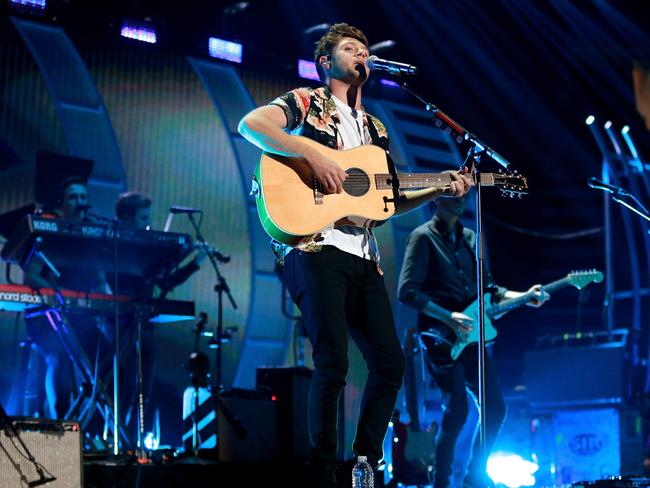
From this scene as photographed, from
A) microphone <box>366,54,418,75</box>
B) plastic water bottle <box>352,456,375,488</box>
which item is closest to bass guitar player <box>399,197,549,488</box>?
plastic water bottle <box>352,456,375,488</box>

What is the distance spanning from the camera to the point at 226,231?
29.7ft

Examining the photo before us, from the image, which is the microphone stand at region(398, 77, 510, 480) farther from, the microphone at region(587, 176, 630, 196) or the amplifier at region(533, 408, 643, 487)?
the amplifier at region(533, 408, 643, 487)

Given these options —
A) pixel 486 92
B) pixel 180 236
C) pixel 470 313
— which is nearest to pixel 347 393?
pixel 470 313

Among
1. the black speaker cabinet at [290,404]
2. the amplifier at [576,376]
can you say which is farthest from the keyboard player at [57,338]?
the amplifier at [576,376]

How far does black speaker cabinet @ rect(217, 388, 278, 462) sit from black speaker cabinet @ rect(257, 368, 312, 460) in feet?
0.20

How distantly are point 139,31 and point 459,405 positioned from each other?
5.16 meters

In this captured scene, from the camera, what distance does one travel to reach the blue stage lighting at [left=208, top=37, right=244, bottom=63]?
9195 millimetres

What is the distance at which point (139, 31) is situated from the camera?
866cm

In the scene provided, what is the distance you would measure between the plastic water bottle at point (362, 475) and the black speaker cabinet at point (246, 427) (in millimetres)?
2051

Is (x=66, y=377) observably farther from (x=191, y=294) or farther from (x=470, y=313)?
(x=470, y=313)

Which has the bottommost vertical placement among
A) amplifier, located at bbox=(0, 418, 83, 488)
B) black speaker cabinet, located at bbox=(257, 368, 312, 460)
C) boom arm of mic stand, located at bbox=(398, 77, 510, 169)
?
amplifier, located at bbox=(0, 418, 83, 488)

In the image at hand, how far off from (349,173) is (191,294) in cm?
507

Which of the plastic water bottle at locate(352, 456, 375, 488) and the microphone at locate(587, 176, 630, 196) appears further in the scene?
the microphone at locate(587, 176, 630, 196)

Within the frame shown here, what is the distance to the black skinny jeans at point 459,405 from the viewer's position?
17.5 ft
